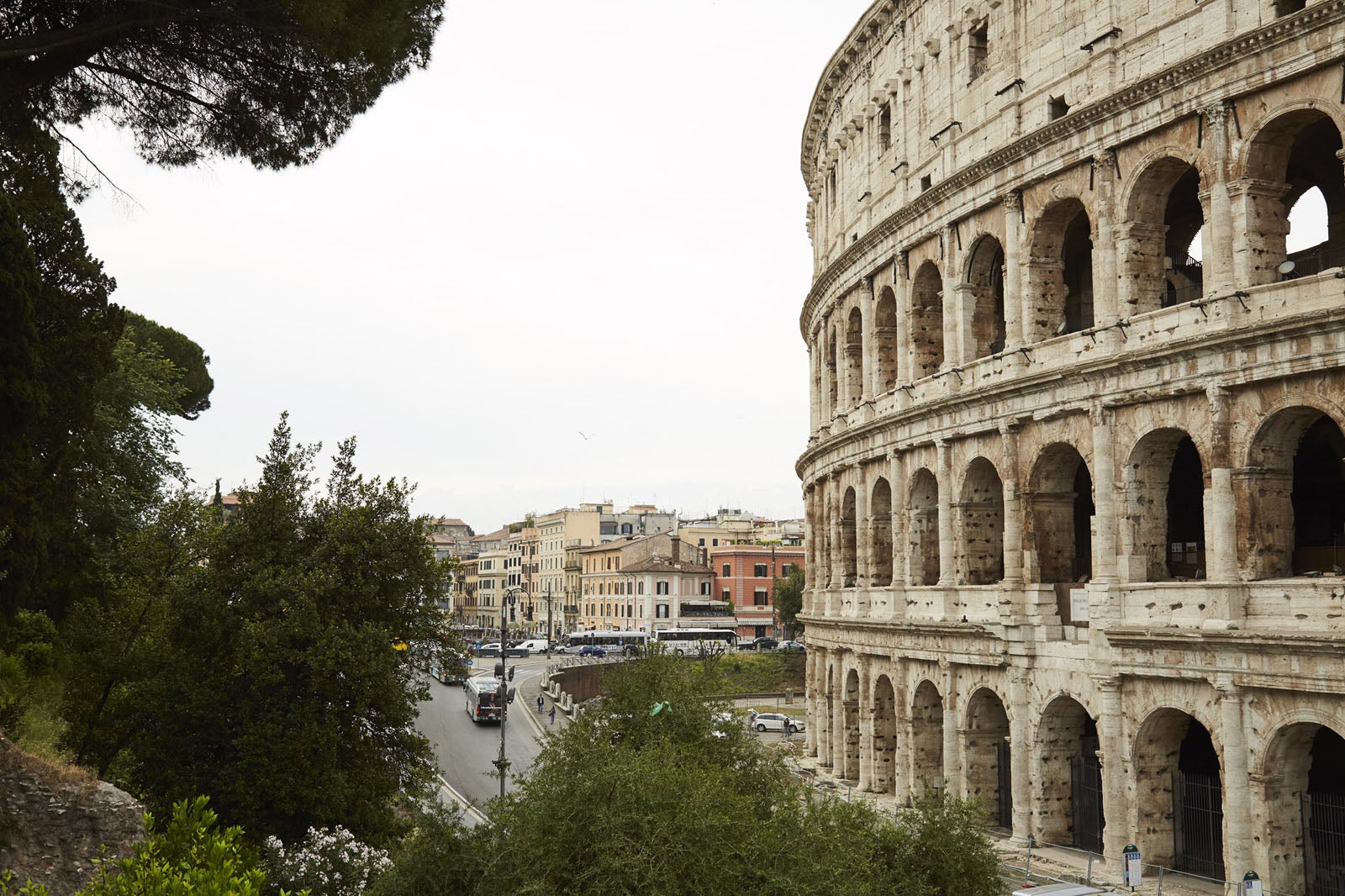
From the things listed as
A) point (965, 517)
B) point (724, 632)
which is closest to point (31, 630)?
point (965, 517)

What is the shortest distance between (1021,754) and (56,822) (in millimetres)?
16920

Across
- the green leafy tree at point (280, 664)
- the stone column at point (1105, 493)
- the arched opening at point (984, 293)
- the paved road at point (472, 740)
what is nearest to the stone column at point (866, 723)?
the paved road at point (472, 740)

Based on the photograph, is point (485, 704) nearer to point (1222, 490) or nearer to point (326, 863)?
point (326, 863)

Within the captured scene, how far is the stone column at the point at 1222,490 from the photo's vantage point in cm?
1947

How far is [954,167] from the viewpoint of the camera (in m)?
26.7

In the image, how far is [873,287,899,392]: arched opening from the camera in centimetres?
3047

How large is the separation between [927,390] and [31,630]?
19.6 m

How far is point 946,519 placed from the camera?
1030 inches

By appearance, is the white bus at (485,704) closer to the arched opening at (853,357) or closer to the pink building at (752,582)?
the arched opening at (853,357)

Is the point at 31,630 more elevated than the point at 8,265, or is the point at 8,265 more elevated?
the point at 8,265

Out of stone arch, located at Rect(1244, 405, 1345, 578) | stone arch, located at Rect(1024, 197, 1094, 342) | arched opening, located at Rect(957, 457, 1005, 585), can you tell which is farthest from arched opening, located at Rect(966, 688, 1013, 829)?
stone arch, located at Rect(1024, 197, 1094, 342)

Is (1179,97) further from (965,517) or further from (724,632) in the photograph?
(724,632)

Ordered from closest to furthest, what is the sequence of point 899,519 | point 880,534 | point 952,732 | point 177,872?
point 177,872 → point 952,732 → point 899,519 → point 880,534

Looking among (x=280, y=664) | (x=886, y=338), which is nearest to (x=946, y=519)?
→ (x=886, y=338)
